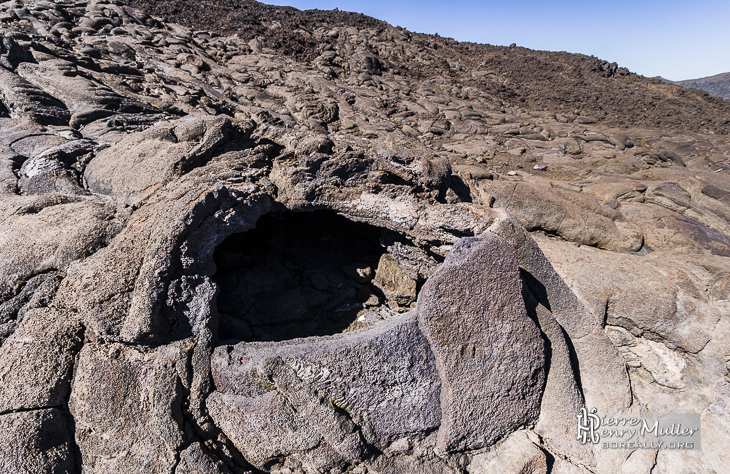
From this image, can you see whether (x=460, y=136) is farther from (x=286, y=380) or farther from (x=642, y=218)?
(x=286, y=380)

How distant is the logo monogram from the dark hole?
1.62m

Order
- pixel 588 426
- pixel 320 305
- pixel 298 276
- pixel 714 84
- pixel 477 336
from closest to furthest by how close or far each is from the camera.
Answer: pixel 477 336, pixel 588 426, pixel 320 305, pixel 298 276, pixel 714 84

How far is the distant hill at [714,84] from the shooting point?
101 ft

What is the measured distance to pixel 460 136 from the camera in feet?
25.7

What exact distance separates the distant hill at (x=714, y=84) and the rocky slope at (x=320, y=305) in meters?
35.8

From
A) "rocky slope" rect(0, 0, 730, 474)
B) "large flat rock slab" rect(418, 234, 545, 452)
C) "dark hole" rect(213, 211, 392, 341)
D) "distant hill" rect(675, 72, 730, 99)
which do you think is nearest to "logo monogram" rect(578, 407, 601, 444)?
"rocky slope" rect(0, 0, 730, 474)

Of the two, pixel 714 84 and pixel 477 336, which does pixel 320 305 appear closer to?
pixel 477 336

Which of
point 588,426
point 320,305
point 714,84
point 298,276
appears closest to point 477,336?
point 588,426

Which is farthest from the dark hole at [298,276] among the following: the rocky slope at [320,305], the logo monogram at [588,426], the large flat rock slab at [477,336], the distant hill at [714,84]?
the distant hill at [714,84]

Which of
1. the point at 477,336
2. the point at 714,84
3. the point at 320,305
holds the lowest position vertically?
the point at 320,305

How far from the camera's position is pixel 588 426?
252 cm

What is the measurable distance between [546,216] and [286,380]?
305cm

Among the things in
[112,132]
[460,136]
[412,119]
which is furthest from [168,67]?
[460,136]

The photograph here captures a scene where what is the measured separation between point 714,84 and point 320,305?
4310cm
